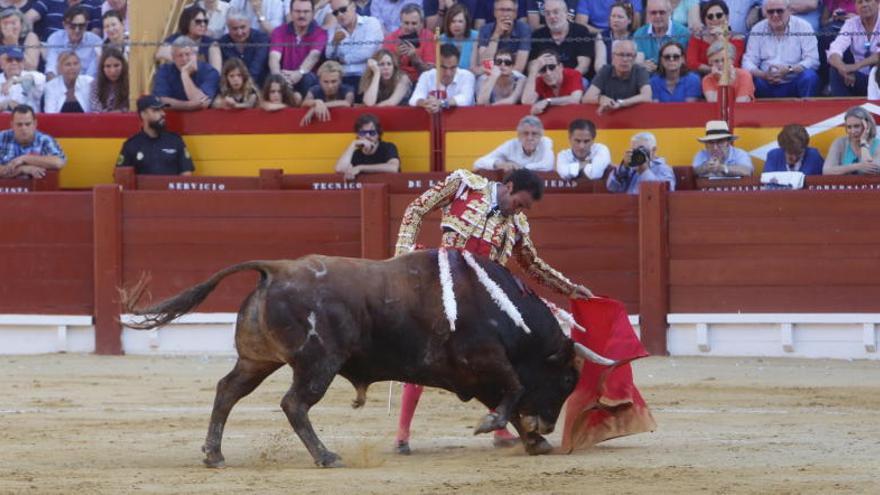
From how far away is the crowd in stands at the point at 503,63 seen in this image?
1053 cm

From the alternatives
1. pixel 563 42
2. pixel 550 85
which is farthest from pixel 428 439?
pixel 563 42

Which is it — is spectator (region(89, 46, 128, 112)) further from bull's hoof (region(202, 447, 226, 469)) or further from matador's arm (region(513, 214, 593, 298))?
bull's hoof (region(202, 447, 226, 469))

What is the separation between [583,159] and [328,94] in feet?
5.83

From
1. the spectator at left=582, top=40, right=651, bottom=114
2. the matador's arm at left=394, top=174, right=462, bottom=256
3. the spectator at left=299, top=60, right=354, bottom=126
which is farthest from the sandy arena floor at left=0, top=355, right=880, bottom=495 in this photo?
the spectator at left=299, top=60, right=354, bottom=126

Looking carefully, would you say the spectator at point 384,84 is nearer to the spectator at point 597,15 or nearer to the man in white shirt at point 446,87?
the man in white shirt at point 446,87

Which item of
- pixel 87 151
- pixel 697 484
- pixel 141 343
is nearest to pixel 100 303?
pixel 141 343

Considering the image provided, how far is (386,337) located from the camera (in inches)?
264

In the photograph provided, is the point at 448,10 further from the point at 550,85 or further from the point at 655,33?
the point at 655,33

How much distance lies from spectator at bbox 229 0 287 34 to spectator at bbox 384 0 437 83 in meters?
0.97

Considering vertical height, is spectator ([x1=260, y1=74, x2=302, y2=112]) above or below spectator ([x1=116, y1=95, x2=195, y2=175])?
above

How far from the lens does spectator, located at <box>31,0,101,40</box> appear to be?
12961 millimetres

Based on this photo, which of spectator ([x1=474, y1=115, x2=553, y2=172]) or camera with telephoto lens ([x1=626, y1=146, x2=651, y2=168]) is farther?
spectator ([x1=474, y1=115, x2=553, y2=172])

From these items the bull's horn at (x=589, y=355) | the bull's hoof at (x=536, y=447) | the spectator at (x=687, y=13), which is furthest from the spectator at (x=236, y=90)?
the bull's hoof at (x=536, y=447)

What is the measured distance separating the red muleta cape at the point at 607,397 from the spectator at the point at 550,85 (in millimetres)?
3691
